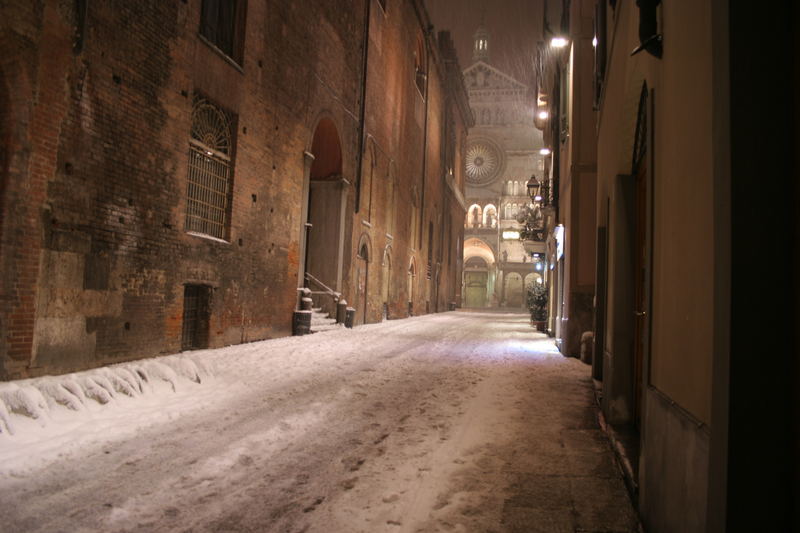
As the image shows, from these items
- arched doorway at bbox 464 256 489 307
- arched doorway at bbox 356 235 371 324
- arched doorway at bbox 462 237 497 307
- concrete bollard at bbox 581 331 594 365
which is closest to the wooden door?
concrete bollard at bbox 581 331 594 365

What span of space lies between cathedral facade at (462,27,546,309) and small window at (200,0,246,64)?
4641 cm

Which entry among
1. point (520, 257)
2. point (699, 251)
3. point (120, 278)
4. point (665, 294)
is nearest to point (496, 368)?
point (120, 278)

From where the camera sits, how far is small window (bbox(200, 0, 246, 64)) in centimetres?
1123

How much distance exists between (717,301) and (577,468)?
297cm

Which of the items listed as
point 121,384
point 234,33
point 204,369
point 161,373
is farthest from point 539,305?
point 121,384

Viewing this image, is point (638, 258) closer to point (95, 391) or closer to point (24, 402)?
point (95, 391)

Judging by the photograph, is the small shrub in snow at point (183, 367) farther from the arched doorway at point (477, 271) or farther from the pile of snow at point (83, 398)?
the arched doorway at point (477, 271)

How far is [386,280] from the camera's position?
2477 cm

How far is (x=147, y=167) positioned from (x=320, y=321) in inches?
340

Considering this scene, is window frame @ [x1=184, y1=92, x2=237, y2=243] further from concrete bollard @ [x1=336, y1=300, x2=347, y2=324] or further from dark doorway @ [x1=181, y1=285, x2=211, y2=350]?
concrete bollard @ [x1=336, y1=300, x2=347, y2=324]

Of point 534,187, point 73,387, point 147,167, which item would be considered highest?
point 534,187

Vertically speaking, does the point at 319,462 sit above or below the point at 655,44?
below

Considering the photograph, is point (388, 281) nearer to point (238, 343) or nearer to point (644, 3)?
point (238, 343)

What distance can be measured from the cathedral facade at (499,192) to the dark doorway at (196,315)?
47680 mm
